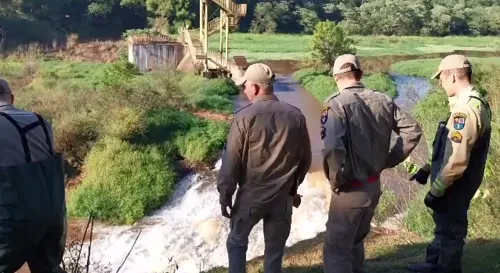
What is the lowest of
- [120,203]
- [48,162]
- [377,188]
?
[120,203]

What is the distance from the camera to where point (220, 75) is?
25.5 meters

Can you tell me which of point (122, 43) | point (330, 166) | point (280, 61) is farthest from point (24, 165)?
point (122, 43)

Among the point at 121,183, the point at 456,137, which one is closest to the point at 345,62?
the point at 456,137

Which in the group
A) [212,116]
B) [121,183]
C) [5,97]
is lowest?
[121,183]

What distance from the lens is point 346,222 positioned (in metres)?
3.71

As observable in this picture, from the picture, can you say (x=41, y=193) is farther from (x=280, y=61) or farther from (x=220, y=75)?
(x=280, y=61)

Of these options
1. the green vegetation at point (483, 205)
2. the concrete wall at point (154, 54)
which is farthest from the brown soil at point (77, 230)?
the concrete wall at point (154, 54)

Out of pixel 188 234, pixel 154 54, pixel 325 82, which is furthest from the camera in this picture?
pixel 154 54

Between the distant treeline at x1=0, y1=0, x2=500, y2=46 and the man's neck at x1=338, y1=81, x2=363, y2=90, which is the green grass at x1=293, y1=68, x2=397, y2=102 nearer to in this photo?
Answer: the distant treeline at x1=0, y1=0, x2=500, y2=46

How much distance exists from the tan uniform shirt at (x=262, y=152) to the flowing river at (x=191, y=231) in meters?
4.51

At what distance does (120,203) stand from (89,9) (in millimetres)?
35870

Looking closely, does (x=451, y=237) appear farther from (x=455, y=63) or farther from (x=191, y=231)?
(x=191, y=231)

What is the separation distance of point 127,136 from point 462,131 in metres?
11.9

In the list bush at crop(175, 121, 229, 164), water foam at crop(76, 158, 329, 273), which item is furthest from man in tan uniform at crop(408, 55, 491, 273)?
bush at crop(175, 121, 229, 164)
